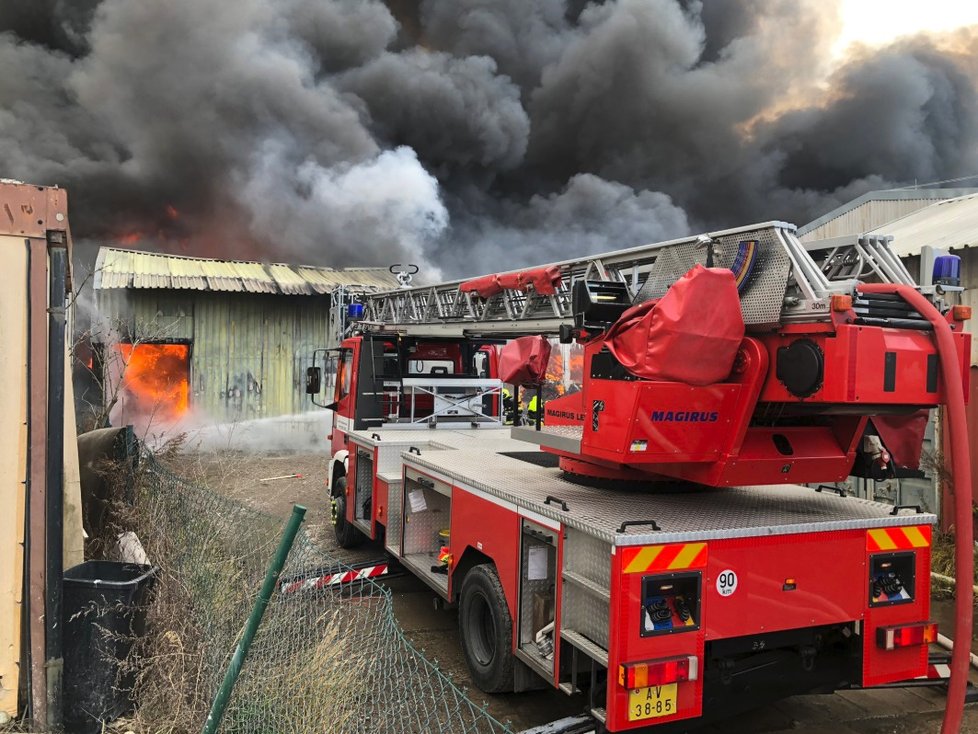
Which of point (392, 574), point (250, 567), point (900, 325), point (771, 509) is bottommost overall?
point (392, 574)

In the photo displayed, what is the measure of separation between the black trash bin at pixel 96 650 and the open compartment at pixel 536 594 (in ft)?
7.06

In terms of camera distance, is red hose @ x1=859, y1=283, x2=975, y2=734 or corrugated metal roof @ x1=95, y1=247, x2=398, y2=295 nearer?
red hose @ x1=859, y1=283, x2=975, y2=734

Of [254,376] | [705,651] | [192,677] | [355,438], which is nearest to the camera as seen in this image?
[705,651]

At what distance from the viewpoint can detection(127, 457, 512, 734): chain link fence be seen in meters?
3.58

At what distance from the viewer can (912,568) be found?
4090 millimetres

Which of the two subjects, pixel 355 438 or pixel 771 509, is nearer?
pixel 771 509

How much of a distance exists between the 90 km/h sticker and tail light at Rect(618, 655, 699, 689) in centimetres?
35

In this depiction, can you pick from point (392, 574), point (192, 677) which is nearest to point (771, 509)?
point (192, 677)

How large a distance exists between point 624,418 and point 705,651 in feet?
4.12

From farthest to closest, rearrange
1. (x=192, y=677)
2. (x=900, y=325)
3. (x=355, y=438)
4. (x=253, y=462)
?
(x=253, y=462), (x=355, y=438), (x=192, y=677), (x=900, y=325)

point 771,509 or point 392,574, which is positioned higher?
point 771,509

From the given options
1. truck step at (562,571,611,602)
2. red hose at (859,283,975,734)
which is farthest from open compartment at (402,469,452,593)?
red hose at (859,283,975,734)

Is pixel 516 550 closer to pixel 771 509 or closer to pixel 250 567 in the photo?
pixel 771 509

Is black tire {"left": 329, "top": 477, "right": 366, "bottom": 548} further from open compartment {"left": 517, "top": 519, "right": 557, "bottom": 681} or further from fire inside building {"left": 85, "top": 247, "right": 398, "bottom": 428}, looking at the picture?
fire inside building {"left": 85, "top": 247, "right": 398, "bottom": 428}
